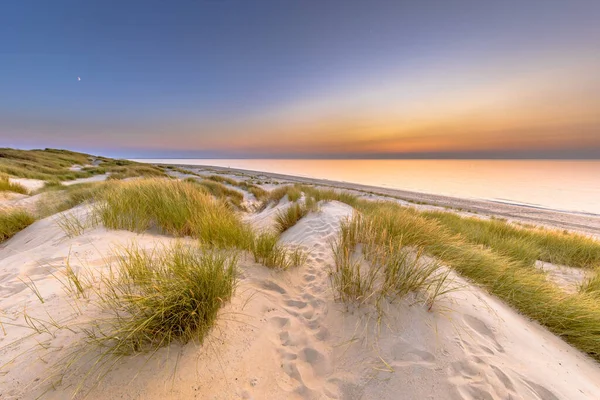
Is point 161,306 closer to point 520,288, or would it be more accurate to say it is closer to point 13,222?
point 520,288

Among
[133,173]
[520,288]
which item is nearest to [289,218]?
[520,288]

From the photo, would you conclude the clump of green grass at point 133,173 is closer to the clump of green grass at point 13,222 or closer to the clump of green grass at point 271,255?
the clump of green grass at point 13,222

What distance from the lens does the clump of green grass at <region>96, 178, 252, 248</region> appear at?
3541mm

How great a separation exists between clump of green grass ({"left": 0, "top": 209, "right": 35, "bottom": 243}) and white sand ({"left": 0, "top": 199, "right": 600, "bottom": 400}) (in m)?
2.95

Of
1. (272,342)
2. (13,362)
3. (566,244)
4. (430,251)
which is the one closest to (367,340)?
(272,342)

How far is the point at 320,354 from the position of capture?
6.63 ft

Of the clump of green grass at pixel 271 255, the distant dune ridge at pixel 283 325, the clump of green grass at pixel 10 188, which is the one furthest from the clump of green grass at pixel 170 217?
the clump of green grass at pixel 10 188

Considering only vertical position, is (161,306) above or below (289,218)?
above

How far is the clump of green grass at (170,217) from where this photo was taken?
11.6 feet

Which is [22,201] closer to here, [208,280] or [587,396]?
[208,280]

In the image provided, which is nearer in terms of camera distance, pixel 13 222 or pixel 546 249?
pixel 13 222

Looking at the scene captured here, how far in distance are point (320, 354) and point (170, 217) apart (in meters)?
3.70

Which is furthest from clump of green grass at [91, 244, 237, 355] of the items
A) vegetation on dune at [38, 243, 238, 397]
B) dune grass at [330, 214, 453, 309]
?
dune grass at [330, 214, 453, 309]

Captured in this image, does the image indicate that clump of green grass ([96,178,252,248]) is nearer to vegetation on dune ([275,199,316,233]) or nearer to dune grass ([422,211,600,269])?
vegetation on dune ([275,199,316,233])
